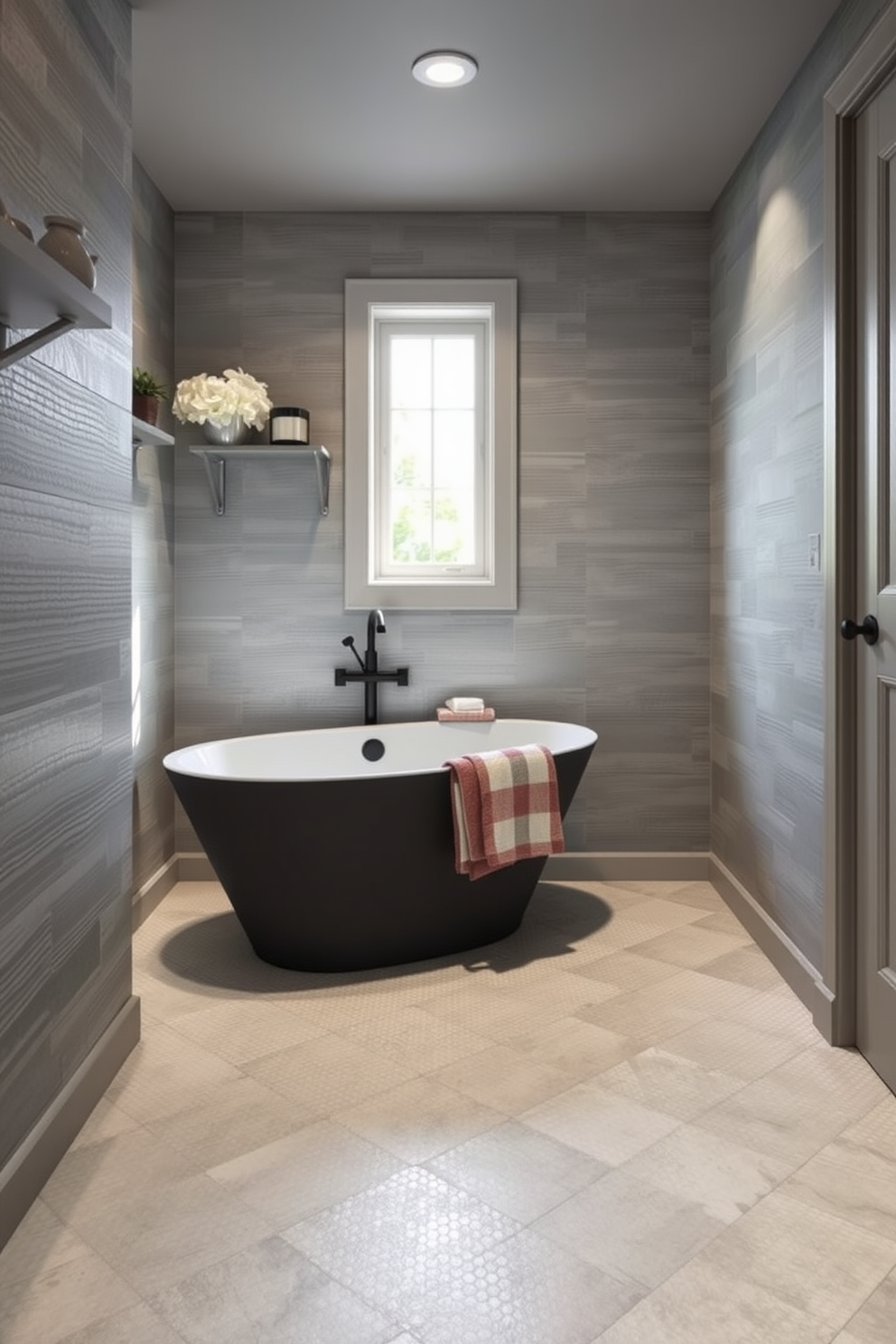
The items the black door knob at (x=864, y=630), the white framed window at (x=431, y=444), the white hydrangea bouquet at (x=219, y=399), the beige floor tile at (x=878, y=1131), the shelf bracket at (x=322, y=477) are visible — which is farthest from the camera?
the white framed window at (x=431, y=444)

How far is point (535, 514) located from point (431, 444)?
520 millimetres

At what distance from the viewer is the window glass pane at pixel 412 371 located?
4.10m

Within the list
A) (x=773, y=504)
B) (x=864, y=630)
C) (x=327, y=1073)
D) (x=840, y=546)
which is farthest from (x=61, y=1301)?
(x=773, y=504)

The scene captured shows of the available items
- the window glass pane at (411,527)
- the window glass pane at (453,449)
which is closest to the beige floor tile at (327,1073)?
the window glass pane at (411,527)

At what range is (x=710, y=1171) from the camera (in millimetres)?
1967

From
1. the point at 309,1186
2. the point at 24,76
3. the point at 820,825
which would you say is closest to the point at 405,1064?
the point at 309,1186

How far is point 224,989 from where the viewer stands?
9.54 feet

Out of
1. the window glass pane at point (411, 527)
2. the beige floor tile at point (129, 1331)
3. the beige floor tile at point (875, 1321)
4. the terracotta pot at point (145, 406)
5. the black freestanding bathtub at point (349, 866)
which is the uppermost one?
the terracotta pot at point (145, 406)

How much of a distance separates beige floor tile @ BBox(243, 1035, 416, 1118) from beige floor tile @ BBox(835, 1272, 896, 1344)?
3.53 ft

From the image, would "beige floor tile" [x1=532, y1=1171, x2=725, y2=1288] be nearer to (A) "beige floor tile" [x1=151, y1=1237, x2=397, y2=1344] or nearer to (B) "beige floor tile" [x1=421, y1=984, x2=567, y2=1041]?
(A) "beige floor tile" [x1=151, y1=1237, x2=397, y2=1344]

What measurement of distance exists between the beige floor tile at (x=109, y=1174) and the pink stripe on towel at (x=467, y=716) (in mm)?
2011

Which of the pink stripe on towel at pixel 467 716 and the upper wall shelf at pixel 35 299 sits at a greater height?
the upper wall shelf at pixel 35 299

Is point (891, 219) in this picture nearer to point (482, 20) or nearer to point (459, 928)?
point (482, 20)

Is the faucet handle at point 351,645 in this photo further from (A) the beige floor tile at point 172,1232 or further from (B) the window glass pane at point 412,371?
(A) the beige floor tile at point 172,1232
